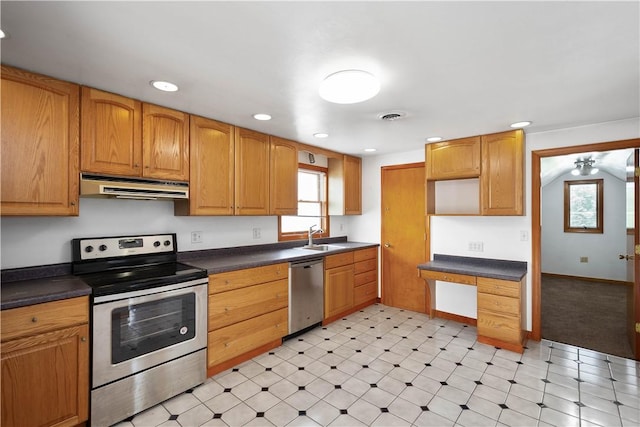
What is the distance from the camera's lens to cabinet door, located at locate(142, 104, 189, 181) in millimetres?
2443

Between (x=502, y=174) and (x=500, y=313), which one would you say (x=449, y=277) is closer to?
(x=500, y=313)

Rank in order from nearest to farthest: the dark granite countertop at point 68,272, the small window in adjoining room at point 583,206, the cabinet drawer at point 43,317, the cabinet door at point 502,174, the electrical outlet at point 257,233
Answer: the cabinet drawer at point 43,317
the dark granite countertop at point 68,272
the cabinet door at point 502,174
the electrical outlet at point 257,233
the small window in adjoining room at point 583,206

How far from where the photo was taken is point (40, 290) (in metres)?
1.84

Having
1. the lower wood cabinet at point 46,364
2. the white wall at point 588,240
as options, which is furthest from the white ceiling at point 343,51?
the white wall at point 588,240

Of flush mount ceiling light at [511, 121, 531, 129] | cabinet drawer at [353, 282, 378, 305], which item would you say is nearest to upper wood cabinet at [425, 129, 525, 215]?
flush mount ceiling light at [511, 121, 531, 129]

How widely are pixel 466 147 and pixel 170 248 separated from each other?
3.28 m

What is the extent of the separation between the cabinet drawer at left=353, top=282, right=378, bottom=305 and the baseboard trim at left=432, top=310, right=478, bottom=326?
0.87m

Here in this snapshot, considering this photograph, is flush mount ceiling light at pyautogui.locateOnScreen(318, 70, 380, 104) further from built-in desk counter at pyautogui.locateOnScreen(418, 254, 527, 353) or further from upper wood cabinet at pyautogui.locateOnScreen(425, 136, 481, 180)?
built-in desk counter at pyautogui.locateOnScreen(418, 254, 527, 353)

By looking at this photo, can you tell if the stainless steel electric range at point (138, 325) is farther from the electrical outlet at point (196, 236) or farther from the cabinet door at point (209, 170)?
the cabinet door at point (209, 170)

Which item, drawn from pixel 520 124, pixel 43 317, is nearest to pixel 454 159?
pixel 520 124

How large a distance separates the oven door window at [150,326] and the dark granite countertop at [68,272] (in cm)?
28

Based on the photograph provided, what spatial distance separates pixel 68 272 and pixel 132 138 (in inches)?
43.9

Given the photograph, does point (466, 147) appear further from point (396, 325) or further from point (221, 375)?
point (221, 375)

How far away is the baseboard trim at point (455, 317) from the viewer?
3.76 m
